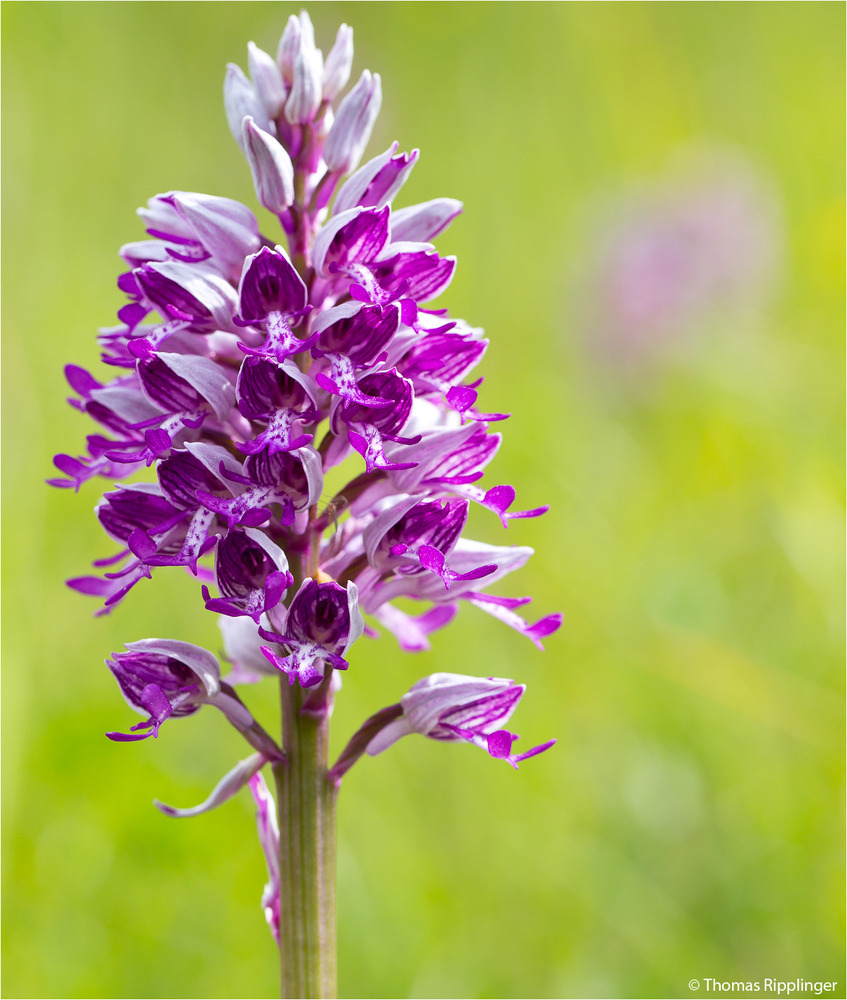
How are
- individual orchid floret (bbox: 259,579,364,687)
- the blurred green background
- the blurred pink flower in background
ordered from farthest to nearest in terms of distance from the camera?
the blurred pink flower in background < the blurred green background < individual orchid floret (bbox: 259,579,364,687)

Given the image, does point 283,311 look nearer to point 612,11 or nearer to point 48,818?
point 48,818

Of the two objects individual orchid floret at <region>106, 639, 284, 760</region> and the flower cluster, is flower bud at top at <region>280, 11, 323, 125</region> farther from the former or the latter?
individual orchid floret at <region>106, 639, 284, 760</region>

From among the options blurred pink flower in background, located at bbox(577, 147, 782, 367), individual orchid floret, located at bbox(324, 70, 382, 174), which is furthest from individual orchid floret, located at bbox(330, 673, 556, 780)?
blurred pink flower in background, located at bbox(577, 147, 782, 367)

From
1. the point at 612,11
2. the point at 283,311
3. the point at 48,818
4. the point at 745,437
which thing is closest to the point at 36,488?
the point at 48,818

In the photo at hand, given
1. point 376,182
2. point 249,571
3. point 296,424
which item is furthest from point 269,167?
point 249,571

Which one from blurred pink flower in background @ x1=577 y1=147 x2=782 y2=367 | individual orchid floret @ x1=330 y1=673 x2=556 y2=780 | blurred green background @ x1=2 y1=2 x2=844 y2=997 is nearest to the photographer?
individual orchid floret @ x1=330 y1=673 x2=556 y2=780

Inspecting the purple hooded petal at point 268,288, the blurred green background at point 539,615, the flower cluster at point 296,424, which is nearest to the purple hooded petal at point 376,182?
the flower cluster at point 296,424

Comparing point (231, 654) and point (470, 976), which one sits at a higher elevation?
point (231, 654)

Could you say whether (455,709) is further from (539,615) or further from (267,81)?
(539,615)
